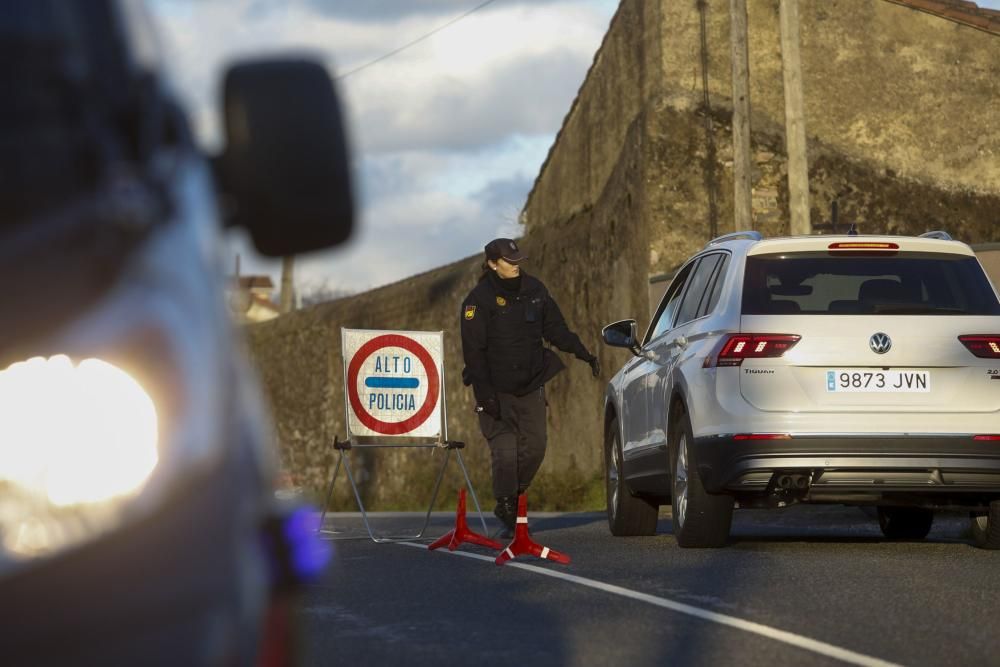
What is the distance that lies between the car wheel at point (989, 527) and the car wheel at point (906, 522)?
55.4 inches

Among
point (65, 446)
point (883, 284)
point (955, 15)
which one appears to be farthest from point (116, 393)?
point (955, 15)

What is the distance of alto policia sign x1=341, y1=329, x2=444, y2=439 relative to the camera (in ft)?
46.3

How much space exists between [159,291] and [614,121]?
2458 centimetres

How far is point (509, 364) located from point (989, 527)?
381cm

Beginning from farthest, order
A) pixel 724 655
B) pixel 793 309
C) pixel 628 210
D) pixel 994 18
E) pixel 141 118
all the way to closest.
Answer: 1. pixel 994 18
2. pixel 628 210
3. pixel 793 309
4. pixel 724 655
5. pixel 141 118

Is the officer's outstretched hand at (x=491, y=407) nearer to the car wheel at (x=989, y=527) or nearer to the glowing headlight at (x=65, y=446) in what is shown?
the car wheel at (x=989, y=527)

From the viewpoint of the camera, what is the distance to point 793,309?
10.3 m

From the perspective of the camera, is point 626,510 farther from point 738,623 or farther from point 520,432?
point 738,623

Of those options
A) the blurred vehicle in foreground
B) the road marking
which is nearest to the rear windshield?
the road marking

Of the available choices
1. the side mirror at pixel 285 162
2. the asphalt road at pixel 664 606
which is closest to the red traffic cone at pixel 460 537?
the asphalt road at pixel 664 606

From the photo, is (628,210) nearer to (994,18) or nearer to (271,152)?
(994,18)

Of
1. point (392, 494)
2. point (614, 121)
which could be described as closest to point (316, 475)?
point (392, 494)

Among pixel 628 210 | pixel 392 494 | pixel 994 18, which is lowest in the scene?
pixel 392 494

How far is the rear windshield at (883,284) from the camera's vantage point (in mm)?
10359
